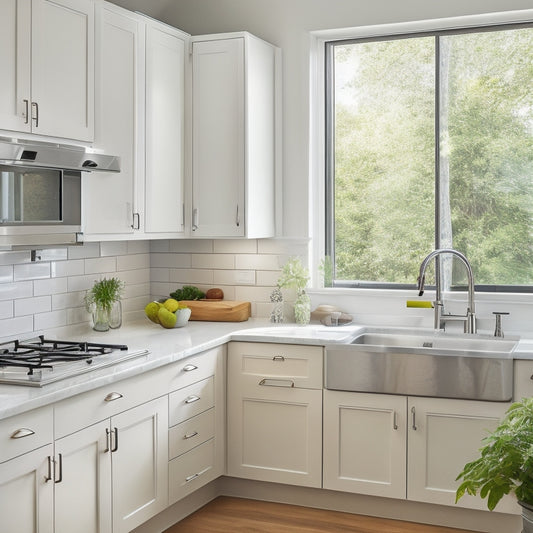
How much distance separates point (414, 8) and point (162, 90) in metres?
1.41

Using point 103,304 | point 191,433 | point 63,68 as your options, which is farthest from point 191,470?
point 63,68

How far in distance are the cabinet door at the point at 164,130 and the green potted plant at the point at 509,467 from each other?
2.82 metres

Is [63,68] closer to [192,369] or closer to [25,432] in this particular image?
[192,369]

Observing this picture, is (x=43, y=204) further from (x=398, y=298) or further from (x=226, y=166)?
(x=398, y=298)

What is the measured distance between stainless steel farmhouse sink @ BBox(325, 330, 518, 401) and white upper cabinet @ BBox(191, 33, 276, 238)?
94 centimetres

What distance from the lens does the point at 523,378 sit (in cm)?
343

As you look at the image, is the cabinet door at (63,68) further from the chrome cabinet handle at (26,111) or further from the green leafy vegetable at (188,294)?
the green leafy vegetable at (188,294)

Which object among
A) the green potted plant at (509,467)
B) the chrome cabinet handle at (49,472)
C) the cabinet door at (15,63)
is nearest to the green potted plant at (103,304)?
the cabinet door at (15,63)

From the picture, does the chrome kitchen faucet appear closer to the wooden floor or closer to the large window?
the large window

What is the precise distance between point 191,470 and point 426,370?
46.6 inches

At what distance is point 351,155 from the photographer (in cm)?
445

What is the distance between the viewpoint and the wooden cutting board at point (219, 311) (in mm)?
4301

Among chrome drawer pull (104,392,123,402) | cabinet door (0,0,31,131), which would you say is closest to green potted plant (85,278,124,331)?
chrome drawer pull (104,392,123,402)

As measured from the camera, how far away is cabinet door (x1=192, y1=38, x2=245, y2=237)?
4.14 m
